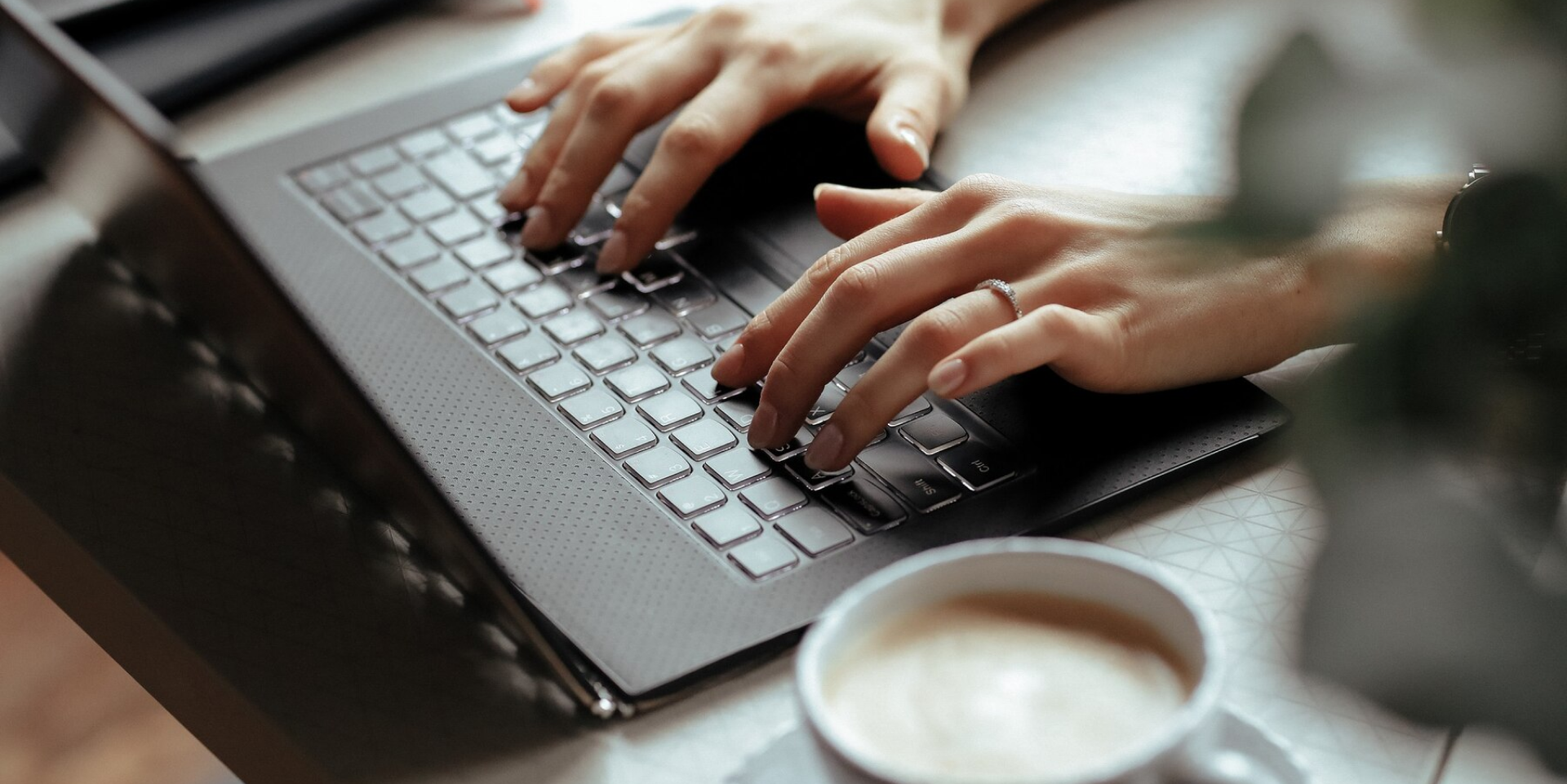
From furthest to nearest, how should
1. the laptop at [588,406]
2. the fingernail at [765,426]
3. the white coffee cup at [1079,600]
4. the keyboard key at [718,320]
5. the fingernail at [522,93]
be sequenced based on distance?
the fingernail at [522,93]
the keyboard key at [718,320]
the fingernail at [765,426]
the laptop at [588,406]
the white coffee cup at [1079,600]

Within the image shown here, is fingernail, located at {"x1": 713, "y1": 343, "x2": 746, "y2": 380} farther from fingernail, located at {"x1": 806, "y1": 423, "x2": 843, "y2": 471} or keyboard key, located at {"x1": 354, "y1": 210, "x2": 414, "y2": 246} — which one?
keyboard key, located at {"x1": 354, "y1": 210, "x2": 414, "y2": 246}

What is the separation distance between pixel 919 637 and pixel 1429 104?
19 centimetres

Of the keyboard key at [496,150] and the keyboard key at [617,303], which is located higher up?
the keyboard key at [617,303]

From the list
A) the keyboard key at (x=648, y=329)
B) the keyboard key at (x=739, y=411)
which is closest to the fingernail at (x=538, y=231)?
the keyboard key at (x=648, y=329)

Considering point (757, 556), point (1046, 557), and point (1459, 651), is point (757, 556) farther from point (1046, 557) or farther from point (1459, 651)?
point (1459, 651)

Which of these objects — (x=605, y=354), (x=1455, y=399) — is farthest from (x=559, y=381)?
(x=1455, y=399)

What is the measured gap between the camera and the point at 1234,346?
56 centimetres

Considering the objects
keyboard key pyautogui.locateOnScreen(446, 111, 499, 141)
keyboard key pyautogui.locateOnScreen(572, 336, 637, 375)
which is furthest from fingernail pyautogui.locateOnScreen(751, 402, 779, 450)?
keyboard key pyautogui.locateOnScreen(446, 111, 499, 141)

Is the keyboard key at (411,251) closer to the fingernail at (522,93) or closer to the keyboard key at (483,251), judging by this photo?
the keyboard key at (483,251)

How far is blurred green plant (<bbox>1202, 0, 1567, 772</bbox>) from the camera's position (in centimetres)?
17

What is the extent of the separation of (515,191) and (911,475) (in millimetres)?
361

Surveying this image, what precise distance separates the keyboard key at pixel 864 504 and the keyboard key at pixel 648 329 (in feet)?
0.53

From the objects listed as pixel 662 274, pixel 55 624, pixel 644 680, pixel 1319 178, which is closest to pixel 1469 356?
pixel 1319 178

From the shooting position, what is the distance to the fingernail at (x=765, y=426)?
1.84 feet
